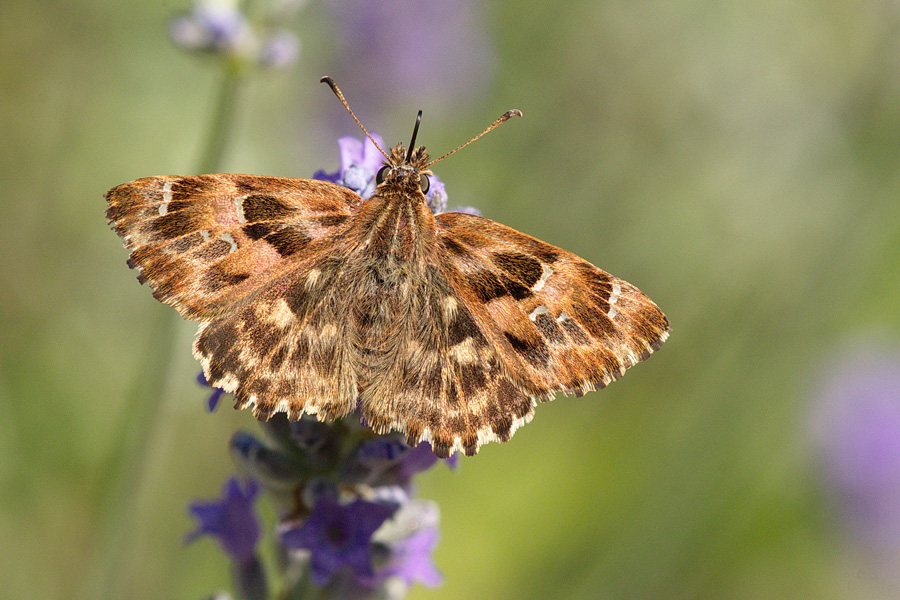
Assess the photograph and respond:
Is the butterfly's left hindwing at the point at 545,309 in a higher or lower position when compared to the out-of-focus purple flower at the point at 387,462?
higher

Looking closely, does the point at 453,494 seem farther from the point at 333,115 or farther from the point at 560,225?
the point at 333,115

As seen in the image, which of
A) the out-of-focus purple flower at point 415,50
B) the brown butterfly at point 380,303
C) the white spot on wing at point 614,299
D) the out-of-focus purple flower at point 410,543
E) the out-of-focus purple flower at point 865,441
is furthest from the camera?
the out-of-focus purple flower at point 415,50

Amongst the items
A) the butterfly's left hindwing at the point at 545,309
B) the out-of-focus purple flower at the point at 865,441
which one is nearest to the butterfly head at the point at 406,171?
the butterfly's left hindwing at the point at 545,309

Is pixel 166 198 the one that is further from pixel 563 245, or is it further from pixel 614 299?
pixel 563 245

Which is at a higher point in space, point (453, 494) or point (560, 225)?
point (560, 225)

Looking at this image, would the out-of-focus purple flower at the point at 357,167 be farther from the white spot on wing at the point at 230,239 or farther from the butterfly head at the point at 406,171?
the white spot on wing at the point at 230,239

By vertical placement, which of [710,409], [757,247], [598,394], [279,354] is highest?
[757,247]

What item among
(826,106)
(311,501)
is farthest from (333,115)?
(311,501)
